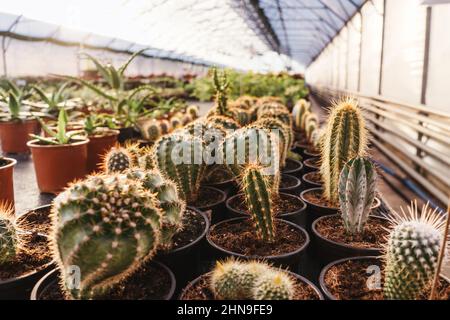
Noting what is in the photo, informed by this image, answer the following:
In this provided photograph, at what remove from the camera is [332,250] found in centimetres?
194

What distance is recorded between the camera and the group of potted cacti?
128cm

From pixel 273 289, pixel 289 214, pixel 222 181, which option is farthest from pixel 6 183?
pixel 273 289

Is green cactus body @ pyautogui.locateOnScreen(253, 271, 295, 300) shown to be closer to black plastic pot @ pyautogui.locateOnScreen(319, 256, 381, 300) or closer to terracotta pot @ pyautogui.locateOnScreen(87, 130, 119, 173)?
black plastic pot @ pyautogui.locateOnScreen(319, 256, 381, 300)

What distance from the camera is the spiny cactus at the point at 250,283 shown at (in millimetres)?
1253

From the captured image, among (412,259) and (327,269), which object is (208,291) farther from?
(412,259)

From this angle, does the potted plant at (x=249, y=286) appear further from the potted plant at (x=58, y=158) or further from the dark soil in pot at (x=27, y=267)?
the potted plant at (x=58, y=158)

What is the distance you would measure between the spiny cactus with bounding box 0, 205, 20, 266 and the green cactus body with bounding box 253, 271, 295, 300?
1069mm

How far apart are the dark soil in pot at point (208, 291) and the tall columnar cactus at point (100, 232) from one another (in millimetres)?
263

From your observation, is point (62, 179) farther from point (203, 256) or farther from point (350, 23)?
point (350, 23)

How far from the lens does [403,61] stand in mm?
6039

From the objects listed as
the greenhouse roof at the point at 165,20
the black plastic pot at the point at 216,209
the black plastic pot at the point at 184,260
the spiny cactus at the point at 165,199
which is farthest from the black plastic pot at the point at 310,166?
the greenhouse roof at the point at 165,20

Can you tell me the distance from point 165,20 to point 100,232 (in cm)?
2020
